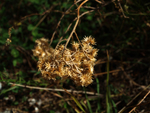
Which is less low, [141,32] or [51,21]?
[51,21]

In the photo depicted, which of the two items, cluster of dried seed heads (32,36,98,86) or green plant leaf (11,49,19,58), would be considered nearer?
cluster of dried seed heads (32,36,98,86)

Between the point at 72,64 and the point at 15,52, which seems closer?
the point at 72,64

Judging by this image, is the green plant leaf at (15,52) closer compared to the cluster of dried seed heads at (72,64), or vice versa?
the cluster of dried seed heads at (72,64)

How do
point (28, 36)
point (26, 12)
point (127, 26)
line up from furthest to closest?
point (26, 12), point (28, 36), point (127, 26)

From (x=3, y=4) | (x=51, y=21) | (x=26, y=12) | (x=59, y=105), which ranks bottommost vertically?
(x=59, y=105)

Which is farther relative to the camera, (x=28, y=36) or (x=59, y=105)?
(x=28, y=36)

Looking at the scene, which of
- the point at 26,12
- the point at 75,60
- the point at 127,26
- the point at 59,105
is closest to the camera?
the point at 75,60

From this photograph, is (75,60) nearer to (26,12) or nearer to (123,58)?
(123,58)

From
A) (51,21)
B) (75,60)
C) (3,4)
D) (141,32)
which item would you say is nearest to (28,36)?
(51,21)

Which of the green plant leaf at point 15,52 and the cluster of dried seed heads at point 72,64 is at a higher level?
the green plant leaf at point 15,52

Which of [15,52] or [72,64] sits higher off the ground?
[15,52]

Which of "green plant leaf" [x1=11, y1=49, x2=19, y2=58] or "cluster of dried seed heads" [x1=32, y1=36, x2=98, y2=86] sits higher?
"green plant leaf" [x1=11, y1=49, x2=19, y2=58]
